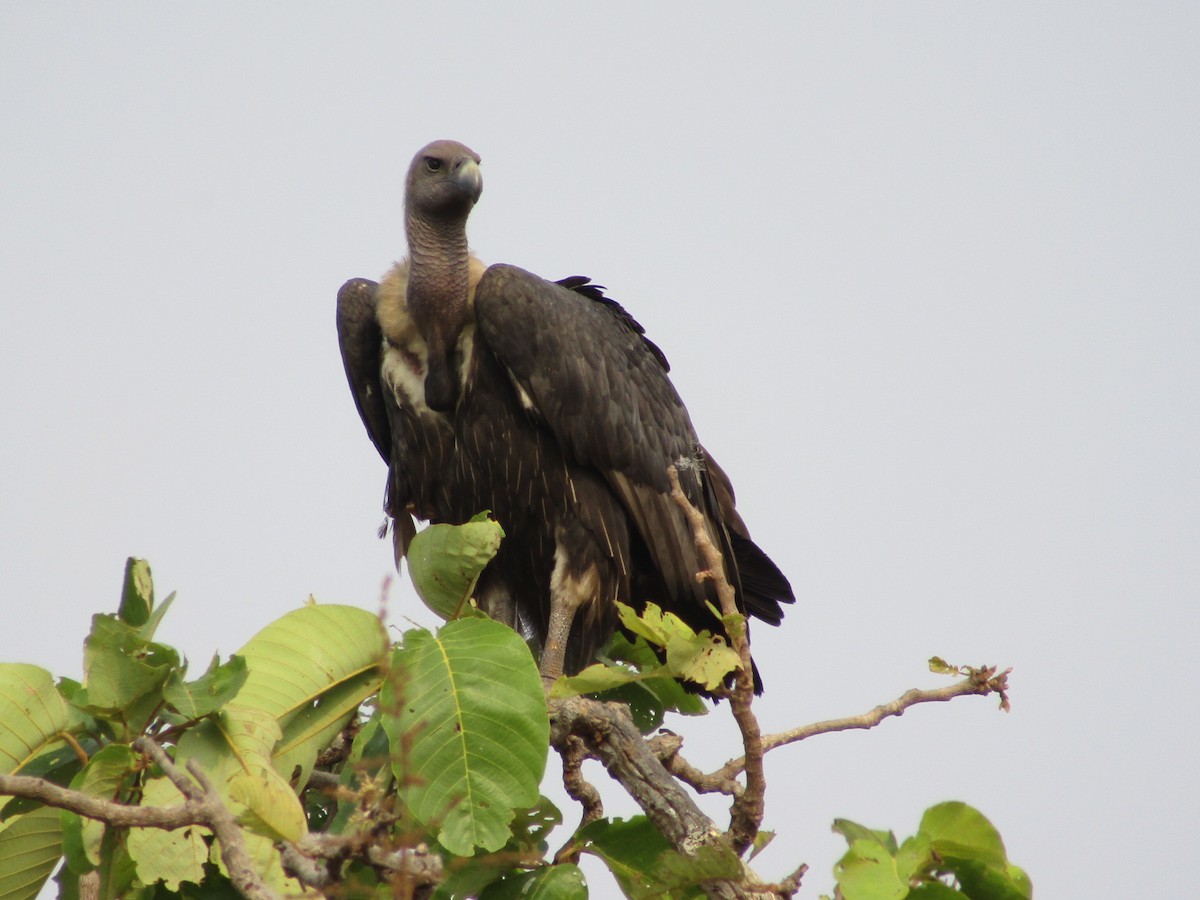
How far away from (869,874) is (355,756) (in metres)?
1.45

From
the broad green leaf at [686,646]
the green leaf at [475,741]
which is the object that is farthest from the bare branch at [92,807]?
the broad green leaf at [686,646]

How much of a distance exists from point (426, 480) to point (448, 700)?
2416mm

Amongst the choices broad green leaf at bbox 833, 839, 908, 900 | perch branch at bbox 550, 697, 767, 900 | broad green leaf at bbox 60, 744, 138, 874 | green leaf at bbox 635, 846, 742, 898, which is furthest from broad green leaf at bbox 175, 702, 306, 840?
broad green leaf at bbox 833, 839, 908, 900

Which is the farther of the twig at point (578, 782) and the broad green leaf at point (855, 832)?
the twig at point (578, 782)

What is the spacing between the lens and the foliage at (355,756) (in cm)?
297

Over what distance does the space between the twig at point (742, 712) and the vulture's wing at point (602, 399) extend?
7.81ft

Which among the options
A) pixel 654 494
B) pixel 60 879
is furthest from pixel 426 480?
pixel 60 879

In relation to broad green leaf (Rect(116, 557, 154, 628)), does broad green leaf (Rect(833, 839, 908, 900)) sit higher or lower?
lower

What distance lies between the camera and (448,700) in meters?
3.56

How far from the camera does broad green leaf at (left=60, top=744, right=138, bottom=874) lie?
2945mm

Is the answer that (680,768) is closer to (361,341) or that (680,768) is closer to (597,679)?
(597,679)

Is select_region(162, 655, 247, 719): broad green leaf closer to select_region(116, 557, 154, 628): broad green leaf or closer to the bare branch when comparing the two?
select_region(116, 557, 154, 628): broad green leaf

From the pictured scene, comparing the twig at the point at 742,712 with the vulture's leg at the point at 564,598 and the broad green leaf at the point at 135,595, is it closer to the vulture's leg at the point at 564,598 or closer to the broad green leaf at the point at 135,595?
the broad green leaf at the point at 135,595

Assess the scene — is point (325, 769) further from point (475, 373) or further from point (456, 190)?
point (456, 190)
